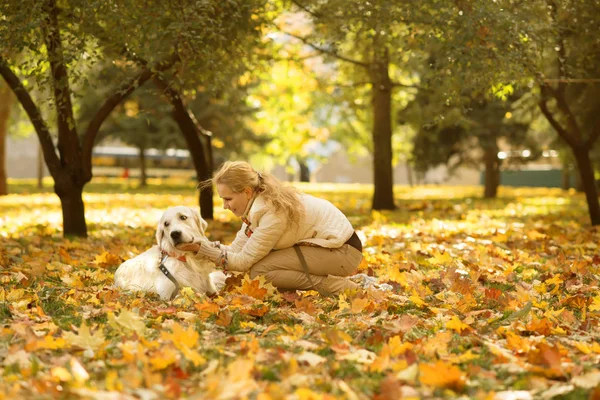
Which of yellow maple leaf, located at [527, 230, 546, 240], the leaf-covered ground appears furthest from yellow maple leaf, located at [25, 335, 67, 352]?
yellow maple leaf, located at [527, 230, 546, 240]

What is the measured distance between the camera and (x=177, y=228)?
5.70 meters

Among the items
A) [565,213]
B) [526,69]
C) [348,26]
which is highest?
[348,26]

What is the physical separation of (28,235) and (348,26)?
18.8 ft

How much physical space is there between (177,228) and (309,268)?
120 cm

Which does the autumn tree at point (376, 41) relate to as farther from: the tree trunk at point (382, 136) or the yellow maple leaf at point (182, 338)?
the yellow maple leaf at point (182, 338)

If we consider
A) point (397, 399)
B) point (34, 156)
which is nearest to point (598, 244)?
point (397, 399)

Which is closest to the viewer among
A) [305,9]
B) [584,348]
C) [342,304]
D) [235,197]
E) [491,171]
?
[584,348]

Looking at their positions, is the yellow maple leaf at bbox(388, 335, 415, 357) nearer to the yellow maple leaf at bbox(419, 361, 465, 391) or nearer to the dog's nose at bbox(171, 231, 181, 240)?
the yellow maple leaf at bbox(419, 361, 465, 391)

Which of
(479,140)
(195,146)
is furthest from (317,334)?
(479,140)

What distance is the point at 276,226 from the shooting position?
6.00 metres

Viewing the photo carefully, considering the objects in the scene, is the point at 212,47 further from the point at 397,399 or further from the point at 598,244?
the point at 397,399

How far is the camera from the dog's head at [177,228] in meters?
5.70

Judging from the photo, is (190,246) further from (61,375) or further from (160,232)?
(61,375)

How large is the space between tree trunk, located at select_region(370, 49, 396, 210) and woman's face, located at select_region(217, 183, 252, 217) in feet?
37.6
